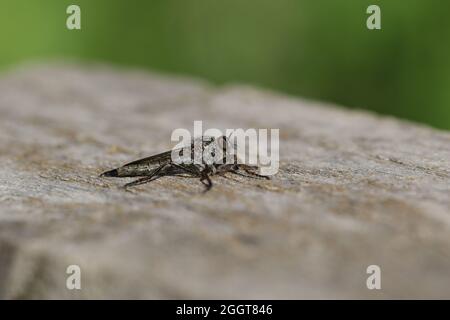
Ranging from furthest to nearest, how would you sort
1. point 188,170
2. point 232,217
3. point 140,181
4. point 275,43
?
point 275,43 < point 188,170 < point 140,181 < point 232,217

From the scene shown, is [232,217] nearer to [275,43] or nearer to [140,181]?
[140,181]

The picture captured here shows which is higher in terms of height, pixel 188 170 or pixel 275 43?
pixel 275 43

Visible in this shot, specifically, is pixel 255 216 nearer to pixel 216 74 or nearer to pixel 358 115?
pixel 358 115

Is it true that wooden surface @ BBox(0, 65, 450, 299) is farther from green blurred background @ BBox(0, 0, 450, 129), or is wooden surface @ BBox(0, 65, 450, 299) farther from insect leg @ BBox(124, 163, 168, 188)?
green blurred background @ BBox(0, 0, 450, 129)

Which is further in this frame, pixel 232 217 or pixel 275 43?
pixel 275 43

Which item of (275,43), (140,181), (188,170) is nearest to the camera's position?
(140,181)

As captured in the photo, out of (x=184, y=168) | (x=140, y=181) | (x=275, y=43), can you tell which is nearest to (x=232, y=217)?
(x=140, y=181)

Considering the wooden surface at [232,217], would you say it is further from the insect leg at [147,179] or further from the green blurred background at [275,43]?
the green blurred background at [275,43]
